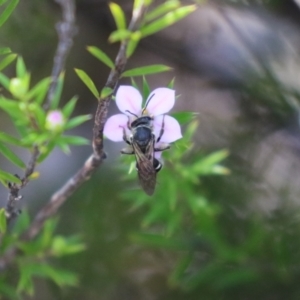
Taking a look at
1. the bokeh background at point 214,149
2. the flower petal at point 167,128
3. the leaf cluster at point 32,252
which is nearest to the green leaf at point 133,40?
the flower petal at point 167,128

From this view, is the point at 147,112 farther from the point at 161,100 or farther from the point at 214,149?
the point at 214,149

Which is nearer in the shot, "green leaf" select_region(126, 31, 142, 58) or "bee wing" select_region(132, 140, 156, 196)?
"green leaf" select_region(126, 31, 142, 58)

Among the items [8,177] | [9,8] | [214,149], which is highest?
[214,149]

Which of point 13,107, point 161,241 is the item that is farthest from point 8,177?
point 161,241

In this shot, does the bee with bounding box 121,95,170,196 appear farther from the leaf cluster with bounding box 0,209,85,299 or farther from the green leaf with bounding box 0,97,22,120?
the leaf cluster with bounding box 0,209,85,299

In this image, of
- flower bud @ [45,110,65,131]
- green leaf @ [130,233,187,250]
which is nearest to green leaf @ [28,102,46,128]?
flower bud @ [45,110,65,131]

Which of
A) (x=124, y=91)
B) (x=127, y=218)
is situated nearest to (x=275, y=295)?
(x=127, y=218)

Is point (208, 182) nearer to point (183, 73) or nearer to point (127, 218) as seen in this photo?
point (127, 218)

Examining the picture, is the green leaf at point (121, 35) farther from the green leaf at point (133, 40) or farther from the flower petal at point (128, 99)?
the flower petal at point (128, 99)
